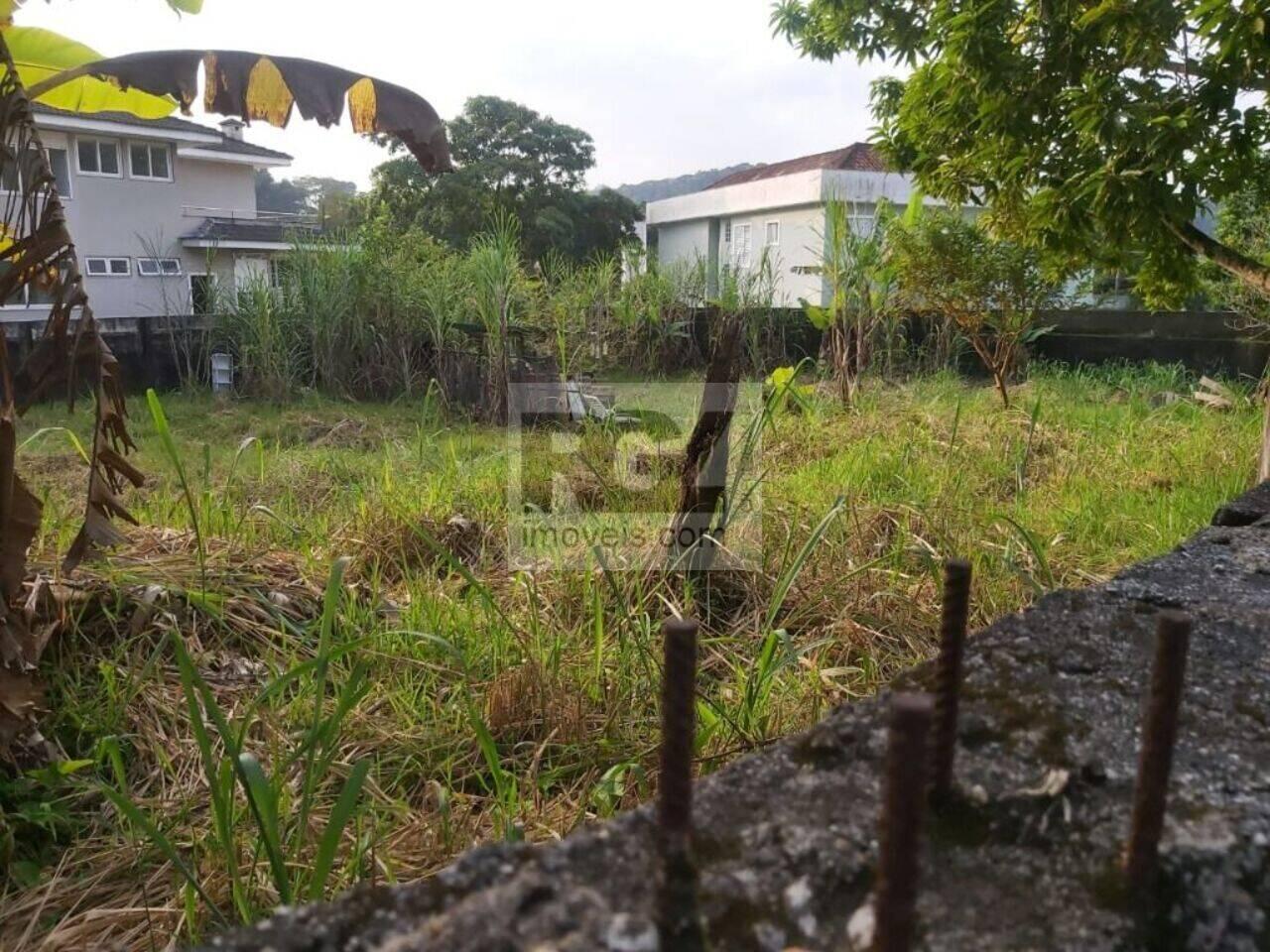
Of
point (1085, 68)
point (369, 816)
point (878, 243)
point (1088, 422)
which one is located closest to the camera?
point (369, 816)

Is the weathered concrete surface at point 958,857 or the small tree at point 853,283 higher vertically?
the small tree at point 853,283

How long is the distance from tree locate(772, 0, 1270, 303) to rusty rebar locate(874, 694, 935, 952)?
2929 mm

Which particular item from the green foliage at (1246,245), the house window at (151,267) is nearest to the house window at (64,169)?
the house window at (151,267)

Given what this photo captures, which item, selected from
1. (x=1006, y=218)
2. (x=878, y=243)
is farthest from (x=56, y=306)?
(x=878, y=243)

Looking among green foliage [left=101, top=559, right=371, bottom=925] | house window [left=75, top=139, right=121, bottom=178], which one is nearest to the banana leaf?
green foliage [left=101, top=559, right=371, bottom=925]

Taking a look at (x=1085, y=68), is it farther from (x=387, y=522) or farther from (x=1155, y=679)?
(x=1155, y=679)

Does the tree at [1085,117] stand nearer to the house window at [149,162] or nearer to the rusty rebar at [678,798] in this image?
the rusty rebar at [678,798]

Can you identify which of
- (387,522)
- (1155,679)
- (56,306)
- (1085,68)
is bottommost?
(387,522)

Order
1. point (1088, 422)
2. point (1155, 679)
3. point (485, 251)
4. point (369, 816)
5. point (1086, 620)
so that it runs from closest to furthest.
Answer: point (1155, 679)
point (1086, 620)
point (369, 816)
point (1088, 422)
point (485, 251)

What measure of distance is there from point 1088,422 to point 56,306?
5822 millimetres

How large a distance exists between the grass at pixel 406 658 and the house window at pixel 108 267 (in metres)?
16.8

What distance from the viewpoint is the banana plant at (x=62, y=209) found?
6.07 feet

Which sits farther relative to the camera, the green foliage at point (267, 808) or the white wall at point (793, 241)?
the white wall at point (793, 241)

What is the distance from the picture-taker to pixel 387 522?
11.0ft
